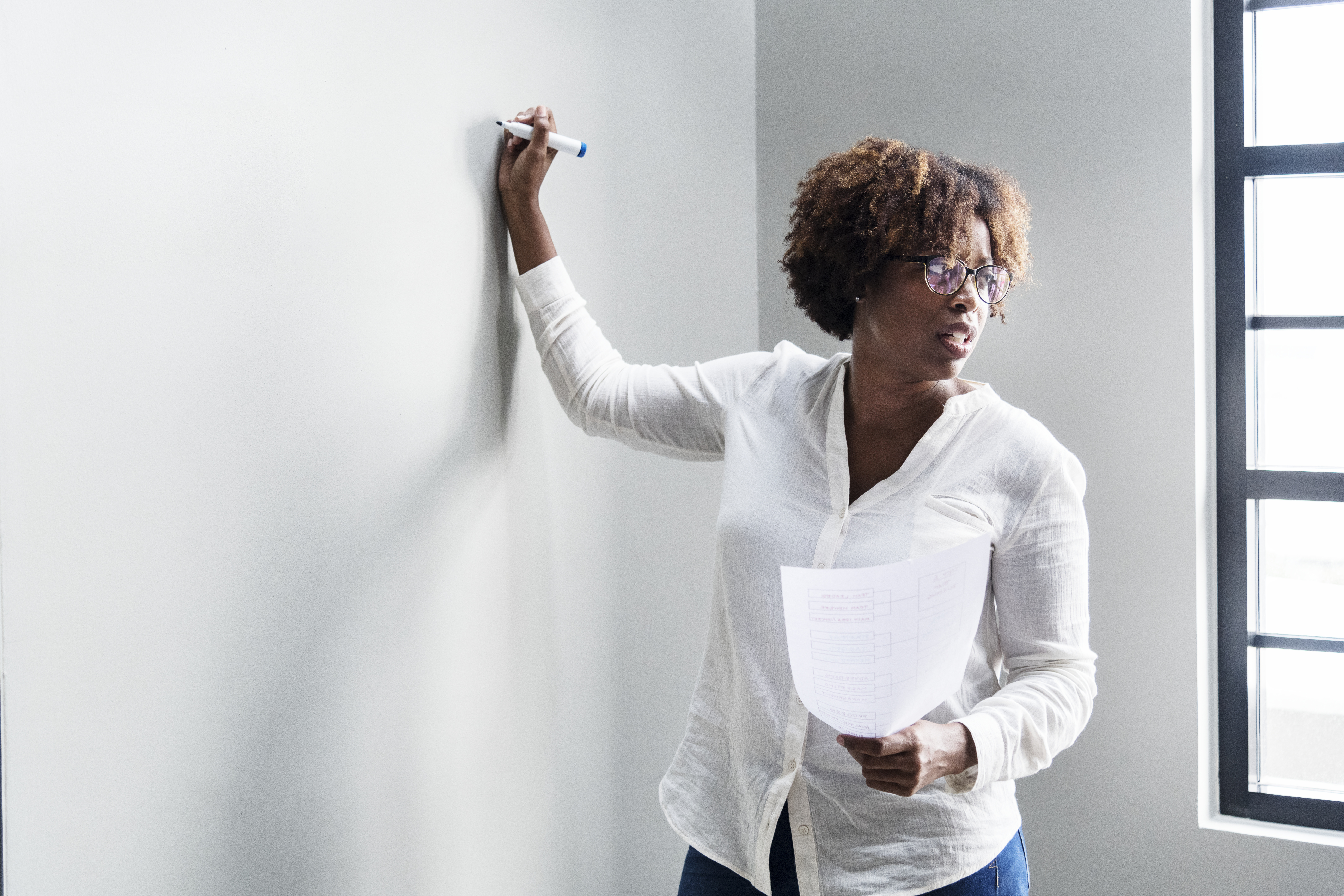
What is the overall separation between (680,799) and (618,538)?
1.40 ft

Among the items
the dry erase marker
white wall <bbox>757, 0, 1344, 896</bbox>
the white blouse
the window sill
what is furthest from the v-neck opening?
the window sill

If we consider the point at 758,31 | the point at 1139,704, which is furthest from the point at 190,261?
the point at 1139,704

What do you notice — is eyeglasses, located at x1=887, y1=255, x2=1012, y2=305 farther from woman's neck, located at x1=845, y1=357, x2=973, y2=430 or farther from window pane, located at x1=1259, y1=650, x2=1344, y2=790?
window pane, located at x1=1259, y1=650, x2=1344, y2=790

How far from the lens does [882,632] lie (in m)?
0.84

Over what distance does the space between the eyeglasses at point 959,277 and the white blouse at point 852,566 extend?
0.12 m

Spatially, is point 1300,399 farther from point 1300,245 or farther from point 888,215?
point 888,215

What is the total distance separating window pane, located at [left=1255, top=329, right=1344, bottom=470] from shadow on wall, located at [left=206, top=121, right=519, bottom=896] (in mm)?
1402

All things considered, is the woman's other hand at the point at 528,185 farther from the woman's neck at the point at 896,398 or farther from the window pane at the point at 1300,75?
the window pane at the point at 1300,75

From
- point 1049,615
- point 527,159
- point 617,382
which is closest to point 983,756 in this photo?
point 1049,615

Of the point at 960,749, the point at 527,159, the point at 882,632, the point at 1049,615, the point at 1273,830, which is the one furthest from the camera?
the point at 1273,830

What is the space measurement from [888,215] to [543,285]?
0.41 meters

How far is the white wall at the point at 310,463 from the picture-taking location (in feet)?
2.36

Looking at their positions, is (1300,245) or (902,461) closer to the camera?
(902,461)

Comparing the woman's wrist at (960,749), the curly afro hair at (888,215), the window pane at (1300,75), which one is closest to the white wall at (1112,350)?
the window pane at (1300,75)
